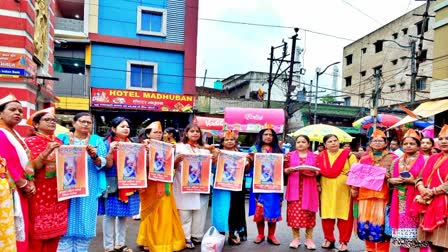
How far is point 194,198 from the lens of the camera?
16.1ft

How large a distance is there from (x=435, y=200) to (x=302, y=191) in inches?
70.1

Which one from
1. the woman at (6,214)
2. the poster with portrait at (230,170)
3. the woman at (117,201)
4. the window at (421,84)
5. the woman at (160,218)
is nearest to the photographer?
the woman at (6,214)

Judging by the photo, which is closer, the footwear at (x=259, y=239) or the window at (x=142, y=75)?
the footwear at (x=259, y=239)

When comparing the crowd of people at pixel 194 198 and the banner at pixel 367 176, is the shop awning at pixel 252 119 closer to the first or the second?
the crowd of people at pixel 194 198

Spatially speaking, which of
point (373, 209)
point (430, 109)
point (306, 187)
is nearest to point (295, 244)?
point (306, 187)

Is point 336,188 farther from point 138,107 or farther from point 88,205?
point 138,107

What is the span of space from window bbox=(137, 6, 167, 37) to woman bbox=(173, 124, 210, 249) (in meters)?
14.3

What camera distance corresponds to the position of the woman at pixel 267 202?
16.9ft

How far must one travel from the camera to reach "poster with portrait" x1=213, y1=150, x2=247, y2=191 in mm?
4855

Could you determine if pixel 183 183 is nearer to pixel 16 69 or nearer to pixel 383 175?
pixel 383 175

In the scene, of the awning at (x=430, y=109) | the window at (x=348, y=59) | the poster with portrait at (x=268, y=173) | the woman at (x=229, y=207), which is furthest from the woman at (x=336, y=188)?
the window at (x=348, y=59)

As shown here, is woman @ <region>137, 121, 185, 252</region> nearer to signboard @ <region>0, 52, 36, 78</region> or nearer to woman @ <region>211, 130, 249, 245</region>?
woman @ <region>211, 130, 249, 245</region>

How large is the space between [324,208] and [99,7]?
15998mm

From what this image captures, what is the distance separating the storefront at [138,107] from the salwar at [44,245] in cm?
1407
